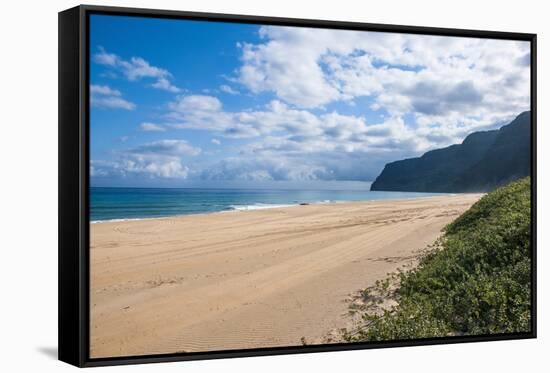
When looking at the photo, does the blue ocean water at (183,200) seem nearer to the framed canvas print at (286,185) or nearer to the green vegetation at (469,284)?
the framed canvas print at (286,185)

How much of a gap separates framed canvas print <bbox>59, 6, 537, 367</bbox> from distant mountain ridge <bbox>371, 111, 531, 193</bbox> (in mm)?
15

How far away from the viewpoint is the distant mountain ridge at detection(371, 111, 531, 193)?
7387mm

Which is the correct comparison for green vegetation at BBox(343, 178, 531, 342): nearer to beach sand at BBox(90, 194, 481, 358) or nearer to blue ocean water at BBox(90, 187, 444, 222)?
beach sand at BBox(90, 194, 481, 358)

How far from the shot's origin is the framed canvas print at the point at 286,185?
6254 mm

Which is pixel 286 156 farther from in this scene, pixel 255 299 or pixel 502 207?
pixel 502 207

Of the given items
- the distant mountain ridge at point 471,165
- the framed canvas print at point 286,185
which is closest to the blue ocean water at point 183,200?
the framed canvas print at point 286,185

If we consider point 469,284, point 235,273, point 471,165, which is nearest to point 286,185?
point 235,273

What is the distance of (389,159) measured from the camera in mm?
7340

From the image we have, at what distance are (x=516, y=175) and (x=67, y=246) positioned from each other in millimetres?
4239

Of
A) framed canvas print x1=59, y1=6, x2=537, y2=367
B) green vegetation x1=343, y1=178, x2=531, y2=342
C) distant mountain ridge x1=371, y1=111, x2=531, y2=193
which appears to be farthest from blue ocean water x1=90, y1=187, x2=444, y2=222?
green vegetation x1=343, y1=178, x2=531, y2=342

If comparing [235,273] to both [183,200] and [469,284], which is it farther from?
[469,284]

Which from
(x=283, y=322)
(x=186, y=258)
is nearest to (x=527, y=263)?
(x=283, y=322)

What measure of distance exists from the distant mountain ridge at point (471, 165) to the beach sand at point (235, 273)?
36cm

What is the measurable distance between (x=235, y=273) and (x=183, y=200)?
2.48 feet
